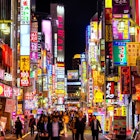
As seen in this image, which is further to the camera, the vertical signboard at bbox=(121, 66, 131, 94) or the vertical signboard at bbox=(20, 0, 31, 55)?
the vertical signboard at bbox=(20, 0, 31, 55)

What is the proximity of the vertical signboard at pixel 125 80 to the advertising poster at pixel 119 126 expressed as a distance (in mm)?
3170

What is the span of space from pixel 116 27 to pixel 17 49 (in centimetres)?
2784

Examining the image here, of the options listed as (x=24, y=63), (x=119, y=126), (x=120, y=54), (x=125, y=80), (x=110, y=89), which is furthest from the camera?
(x=24, y=63)

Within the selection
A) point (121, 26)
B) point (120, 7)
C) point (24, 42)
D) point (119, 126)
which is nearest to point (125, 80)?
point (119, 126)

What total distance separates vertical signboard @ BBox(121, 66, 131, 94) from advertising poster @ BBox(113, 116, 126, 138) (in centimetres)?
317

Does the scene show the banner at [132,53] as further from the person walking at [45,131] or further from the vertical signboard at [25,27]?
the vertical signboard at [25,27]

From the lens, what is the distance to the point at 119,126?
34.8 m

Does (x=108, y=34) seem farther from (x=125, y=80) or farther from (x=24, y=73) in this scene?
(x=125, y=80)

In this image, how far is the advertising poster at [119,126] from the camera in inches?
1361

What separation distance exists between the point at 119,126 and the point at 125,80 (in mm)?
4318

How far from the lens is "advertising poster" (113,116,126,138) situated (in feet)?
113

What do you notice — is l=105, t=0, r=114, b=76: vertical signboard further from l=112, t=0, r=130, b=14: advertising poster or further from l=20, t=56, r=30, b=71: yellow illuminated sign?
l=112, t=0, r=130, b=14: advertising poster

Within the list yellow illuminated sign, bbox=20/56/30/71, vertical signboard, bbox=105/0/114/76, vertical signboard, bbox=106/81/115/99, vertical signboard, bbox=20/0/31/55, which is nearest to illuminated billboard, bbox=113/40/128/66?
vertical signboard, bbox=105/0/114/76

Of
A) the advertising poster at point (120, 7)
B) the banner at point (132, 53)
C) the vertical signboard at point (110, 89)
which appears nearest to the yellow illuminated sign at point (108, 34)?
the vertical signboard at point (110, 89)
